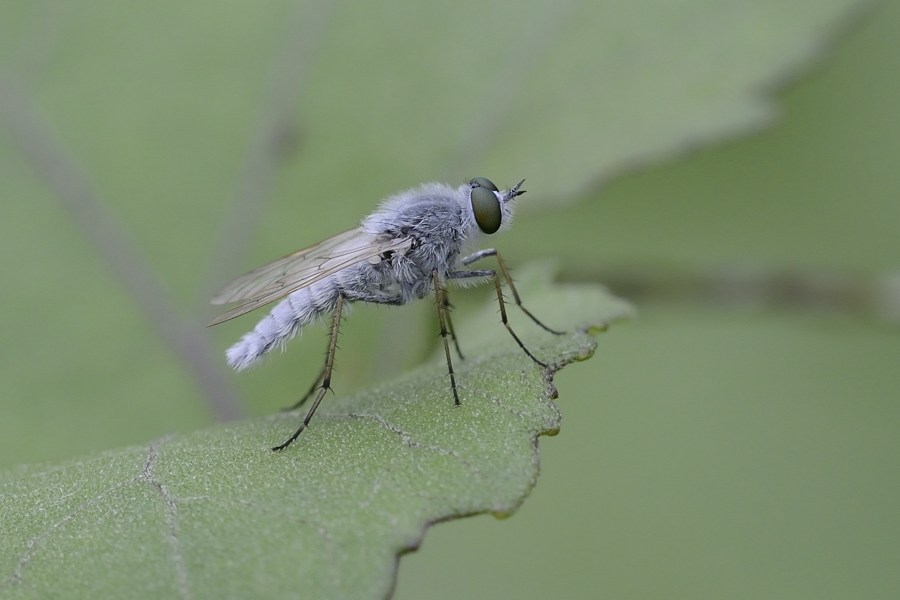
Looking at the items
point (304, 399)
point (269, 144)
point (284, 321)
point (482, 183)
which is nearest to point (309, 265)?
point (284, 321)

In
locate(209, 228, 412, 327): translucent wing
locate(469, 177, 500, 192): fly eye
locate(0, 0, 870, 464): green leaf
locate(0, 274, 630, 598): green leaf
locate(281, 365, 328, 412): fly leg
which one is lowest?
locate(281, 365, 328, 412): fly leg

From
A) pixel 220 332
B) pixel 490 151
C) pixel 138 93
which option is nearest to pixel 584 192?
pixel 490 151

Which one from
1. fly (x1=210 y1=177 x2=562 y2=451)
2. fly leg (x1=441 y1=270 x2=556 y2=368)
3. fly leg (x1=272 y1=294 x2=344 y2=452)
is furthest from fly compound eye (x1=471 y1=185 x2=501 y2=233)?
fly leg (x1=272 y1=294 x2=344 y2=452)

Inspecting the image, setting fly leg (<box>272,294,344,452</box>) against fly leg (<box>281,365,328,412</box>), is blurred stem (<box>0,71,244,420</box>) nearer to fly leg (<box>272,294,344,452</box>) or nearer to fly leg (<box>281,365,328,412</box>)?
fly leg (<box>281,365,328,412</box>)

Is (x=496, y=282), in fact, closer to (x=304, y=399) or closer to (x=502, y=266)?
(x=502, y=266)

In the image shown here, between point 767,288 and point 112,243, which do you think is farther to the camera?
point 767,288

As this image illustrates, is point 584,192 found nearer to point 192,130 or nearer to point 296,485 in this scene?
point 192,130

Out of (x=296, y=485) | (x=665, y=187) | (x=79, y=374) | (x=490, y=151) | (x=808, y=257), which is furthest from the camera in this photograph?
(x=665, y=187)
